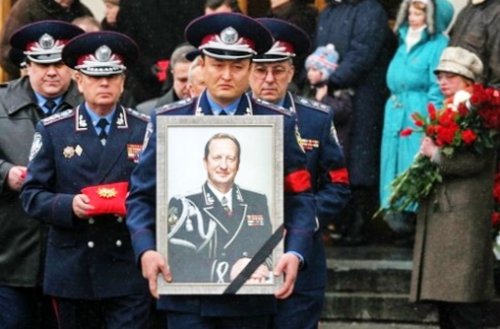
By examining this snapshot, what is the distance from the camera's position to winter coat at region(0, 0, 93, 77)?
13320 mm

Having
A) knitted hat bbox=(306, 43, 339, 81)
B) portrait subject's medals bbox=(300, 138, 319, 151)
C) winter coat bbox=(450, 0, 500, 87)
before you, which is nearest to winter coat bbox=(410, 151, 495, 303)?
winter coat bbox=(450, 0, 500, 87)

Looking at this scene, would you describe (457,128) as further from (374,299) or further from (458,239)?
(374,299)

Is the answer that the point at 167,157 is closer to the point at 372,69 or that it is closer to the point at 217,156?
the point at 217,156

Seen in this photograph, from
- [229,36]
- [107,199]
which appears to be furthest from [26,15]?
[229,36]

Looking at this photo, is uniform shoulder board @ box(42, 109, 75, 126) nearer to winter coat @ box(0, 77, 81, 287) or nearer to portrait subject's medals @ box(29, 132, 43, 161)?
portrait subject's medals @ box(29, 132, 43, 161)

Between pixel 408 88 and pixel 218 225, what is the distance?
511cm

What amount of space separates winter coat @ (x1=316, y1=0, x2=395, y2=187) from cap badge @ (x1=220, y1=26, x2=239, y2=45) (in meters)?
4.68

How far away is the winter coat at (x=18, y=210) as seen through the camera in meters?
10.7

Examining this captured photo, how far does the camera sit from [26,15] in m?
13.4

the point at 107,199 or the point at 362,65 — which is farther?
the point at 362,65

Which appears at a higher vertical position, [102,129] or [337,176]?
[102,129]

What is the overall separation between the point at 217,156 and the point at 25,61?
2906mm

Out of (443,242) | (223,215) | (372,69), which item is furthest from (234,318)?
(372,69)

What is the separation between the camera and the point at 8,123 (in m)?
10.8
